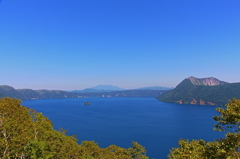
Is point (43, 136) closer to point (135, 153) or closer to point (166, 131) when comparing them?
point (135, 153)

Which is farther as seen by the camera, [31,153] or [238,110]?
[31,153]

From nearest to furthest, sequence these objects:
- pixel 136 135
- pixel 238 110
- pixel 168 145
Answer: pixel 238 110
pixel 168 145
pixel 136 135

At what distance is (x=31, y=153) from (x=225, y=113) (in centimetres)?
2709

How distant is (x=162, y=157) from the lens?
63406mm

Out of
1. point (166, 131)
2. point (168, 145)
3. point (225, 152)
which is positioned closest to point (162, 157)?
point (168, 145)

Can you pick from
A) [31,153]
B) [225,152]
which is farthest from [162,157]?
[225,152]

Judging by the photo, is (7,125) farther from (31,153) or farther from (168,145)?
(168,145)

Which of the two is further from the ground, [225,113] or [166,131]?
[225,113]

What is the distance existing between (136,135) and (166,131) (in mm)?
22428

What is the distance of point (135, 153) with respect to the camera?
139 ft

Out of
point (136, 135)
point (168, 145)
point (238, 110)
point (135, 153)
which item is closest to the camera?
point (238, 110)

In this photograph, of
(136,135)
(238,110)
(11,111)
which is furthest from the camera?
(136,135)

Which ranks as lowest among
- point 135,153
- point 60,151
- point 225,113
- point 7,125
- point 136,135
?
point 136,135

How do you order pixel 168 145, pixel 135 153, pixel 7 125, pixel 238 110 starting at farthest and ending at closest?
pixel 168 145, pixel 135 153, pixel 7 125, pixel 238 110
